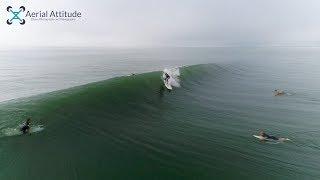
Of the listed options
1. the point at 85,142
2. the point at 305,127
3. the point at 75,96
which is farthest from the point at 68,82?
the point at 305,127

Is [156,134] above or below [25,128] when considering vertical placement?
below

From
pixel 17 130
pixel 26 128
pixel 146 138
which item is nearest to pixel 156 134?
pixel 146 138

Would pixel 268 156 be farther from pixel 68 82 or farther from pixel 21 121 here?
pixel 68 82

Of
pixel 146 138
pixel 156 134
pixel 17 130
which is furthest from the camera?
pixel 156 134

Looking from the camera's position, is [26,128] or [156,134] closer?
[26,128]

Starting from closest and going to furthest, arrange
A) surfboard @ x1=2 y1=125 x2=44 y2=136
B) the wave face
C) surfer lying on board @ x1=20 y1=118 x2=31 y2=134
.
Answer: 1. the wave face
2. surfboard @ x1=2 y1=125 x2=44 y2=136
3. surfer lying on board @ x1=20 y1=118 x2=31 y2=134

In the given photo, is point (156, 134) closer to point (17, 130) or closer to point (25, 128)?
point (25, 128)

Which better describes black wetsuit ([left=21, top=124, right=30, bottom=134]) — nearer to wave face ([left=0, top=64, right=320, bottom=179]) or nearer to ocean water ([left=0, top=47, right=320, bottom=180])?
ocean water ([left=0, top=47, right=320, bottom=180])

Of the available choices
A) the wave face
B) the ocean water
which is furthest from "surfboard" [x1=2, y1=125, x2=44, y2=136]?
the wave face

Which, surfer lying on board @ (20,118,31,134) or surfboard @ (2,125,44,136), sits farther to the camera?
surfer lying on board @ (20,118,31,134)

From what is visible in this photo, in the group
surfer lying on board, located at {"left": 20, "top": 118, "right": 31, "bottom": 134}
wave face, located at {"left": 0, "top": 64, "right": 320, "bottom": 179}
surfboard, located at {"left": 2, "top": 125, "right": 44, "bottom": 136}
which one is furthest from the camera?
surfer lying on board, located at {"left": 20, "top": 118, "right": 31, "bottom": 134}
